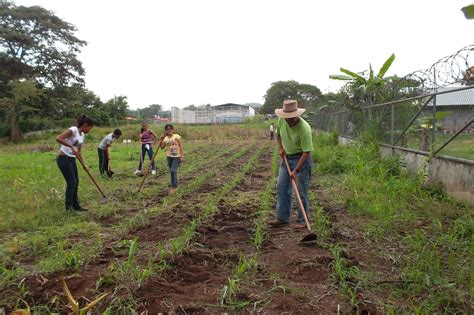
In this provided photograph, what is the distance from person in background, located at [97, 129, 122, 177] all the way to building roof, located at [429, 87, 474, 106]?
728 centimetres

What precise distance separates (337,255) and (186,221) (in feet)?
7.65

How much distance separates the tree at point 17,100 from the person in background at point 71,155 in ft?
84.7

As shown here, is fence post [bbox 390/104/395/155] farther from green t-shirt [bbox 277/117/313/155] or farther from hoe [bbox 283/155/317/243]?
hoe [bbox 283/155/317/243]

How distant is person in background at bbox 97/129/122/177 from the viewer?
9.85 m

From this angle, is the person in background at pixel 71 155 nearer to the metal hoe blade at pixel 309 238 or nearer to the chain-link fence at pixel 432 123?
the metal hoe blade at pixel 309 238

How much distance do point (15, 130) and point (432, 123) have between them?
34.0m

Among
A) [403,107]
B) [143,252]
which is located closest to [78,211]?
[143,252]

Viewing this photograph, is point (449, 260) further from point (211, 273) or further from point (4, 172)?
point (4, 172)

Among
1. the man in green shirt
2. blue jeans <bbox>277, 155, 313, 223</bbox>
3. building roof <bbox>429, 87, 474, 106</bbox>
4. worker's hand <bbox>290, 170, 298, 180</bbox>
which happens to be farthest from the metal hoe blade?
building roof <bbox>429, 87, 474, 106</bbox>

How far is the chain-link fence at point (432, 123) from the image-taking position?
5.98 m

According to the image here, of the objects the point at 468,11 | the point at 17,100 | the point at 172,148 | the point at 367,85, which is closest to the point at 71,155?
the point at 172,148

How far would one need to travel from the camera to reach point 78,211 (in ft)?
20.6

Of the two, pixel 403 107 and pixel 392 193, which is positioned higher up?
pixel 403 107

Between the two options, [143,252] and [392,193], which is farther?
[392,193]
